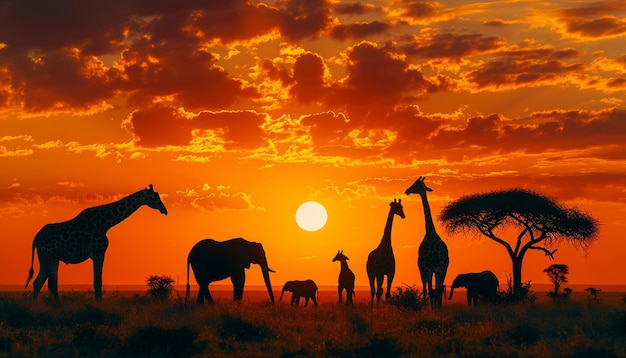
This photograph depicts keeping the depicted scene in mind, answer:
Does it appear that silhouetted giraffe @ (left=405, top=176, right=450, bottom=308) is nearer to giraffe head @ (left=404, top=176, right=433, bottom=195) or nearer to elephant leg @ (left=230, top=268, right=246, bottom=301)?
giraffe head @ (left=404, top=176, right=433, bottom=195)

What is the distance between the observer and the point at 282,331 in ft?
76.1

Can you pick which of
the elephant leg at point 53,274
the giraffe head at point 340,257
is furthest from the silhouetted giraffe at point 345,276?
the elephant leg at point 53,274

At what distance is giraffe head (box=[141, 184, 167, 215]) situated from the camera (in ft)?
104

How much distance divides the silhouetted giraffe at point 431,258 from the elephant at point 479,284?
5002 mm

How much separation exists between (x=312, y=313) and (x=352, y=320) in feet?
11.2

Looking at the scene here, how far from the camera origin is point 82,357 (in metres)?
18.9

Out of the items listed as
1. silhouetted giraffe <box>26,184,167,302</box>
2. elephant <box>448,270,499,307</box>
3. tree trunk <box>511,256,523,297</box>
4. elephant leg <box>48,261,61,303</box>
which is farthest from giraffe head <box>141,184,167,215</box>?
tree trunk <box>511,256,523,297</box>

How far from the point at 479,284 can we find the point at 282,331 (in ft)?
48.9

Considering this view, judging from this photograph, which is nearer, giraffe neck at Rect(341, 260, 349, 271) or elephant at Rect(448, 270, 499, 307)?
elephant at Rect(448, 270, 499, 307)

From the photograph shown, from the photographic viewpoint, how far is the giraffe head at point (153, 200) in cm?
3174

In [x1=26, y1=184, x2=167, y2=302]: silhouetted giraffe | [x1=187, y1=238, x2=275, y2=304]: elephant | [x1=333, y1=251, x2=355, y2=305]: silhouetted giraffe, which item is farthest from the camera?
[x1=333, y1=251, x2=355, y2=305]: silhouetted giraffe

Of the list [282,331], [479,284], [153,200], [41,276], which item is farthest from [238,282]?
[479,284]

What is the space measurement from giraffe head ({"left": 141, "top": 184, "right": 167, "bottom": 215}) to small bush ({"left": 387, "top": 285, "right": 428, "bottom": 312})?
30.6ft

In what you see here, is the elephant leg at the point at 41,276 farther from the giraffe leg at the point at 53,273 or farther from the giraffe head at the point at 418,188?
the giraffe head at the point at 418,188
